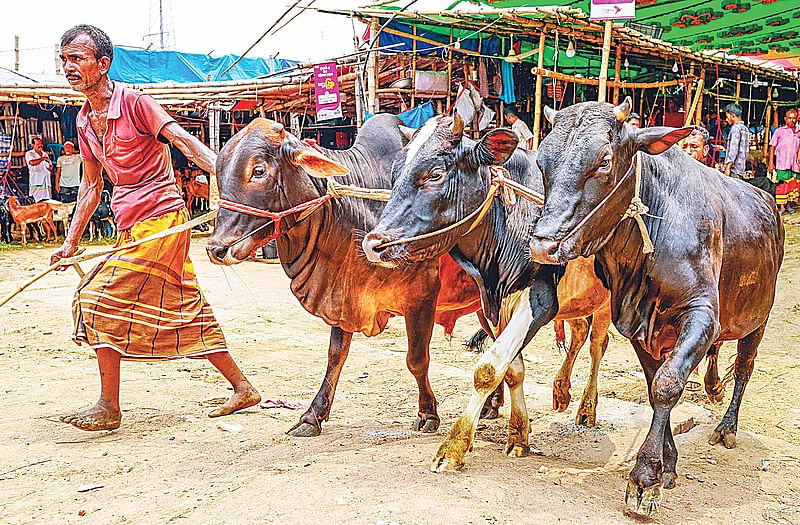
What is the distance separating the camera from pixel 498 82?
10.8 m

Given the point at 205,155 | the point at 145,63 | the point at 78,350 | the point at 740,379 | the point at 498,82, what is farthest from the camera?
the point at 145,63

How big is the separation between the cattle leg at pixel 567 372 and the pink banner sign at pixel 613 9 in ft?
9.07

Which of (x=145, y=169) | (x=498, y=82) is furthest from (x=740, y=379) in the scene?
(x=498, y=82)

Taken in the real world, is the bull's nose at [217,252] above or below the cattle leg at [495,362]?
above

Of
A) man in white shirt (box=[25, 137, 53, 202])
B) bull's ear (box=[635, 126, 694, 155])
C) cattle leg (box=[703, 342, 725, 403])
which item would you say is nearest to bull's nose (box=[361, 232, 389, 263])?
bull's ear (box=[635, 126, 694, 155])

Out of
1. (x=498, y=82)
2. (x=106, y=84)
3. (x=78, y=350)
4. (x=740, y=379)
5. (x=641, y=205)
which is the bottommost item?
(x=78, y=350)

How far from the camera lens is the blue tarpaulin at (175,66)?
1691 centimetres

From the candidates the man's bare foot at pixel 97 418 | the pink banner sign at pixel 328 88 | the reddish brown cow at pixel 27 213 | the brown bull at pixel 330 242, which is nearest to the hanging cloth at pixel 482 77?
the pink banner sign at pixel 328 88

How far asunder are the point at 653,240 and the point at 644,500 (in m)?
1.09

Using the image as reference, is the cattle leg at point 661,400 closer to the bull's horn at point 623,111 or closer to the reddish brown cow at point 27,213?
the bull's horn at point 623,111

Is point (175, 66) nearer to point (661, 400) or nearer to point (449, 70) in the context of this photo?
point (449, 70)

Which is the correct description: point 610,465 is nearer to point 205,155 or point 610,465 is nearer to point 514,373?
point 514,373

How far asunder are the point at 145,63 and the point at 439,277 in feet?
49.7

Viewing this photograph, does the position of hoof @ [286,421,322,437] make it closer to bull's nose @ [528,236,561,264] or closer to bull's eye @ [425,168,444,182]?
bull's eye @ [425,168,444,182]
